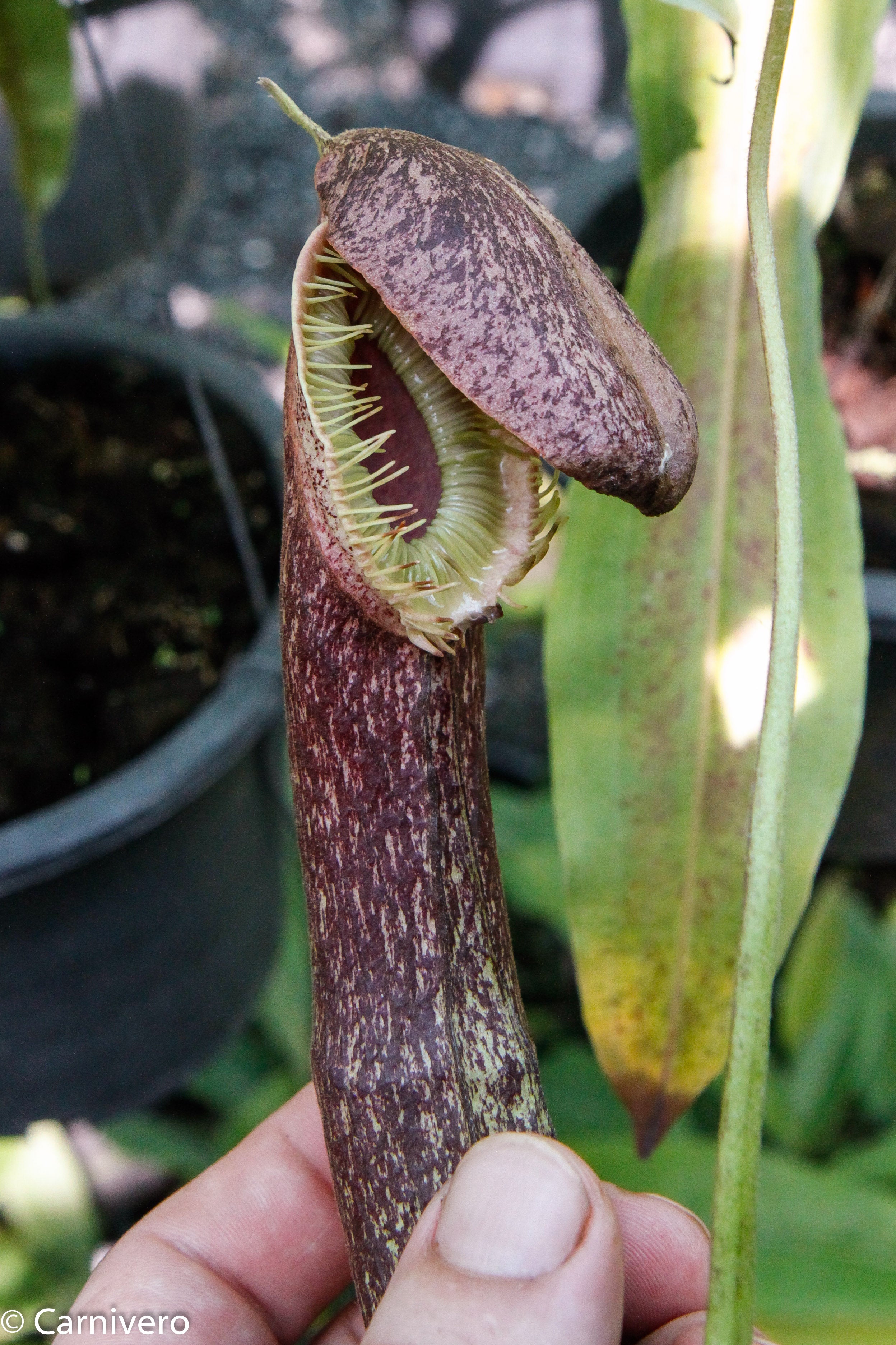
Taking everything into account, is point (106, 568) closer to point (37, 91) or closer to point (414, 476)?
point (37, 91)

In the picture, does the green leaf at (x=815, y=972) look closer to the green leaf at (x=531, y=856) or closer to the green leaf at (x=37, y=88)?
the green leaf at (x=531, y=856)

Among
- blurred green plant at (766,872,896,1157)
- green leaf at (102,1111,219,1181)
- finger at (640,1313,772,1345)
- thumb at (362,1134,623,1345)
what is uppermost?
thumb at (362,1134,623,1345)

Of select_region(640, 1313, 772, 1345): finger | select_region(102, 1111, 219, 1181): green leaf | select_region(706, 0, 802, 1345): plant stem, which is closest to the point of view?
select_region(706, 0, 802, 1345): plant stem

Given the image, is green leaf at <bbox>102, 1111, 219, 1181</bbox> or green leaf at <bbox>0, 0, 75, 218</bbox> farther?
green leaf at <bbox>102, 1111, 219, 1181</bbox>

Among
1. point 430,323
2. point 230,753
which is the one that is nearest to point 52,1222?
point 230,753

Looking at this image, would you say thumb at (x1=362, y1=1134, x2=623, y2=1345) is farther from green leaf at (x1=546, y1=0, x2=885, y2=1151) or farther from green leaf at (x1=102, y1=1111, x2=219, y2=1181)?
green leaf at (x1=102, y1=1111, x2=219, y2=1181)

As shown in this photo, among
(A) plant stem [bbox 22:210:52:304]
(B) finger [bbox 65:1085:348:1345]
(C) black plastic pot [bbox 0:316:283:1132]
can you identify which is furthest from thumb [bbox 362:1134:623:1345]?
(A) plant stem [bbox 22:210:52:304]
